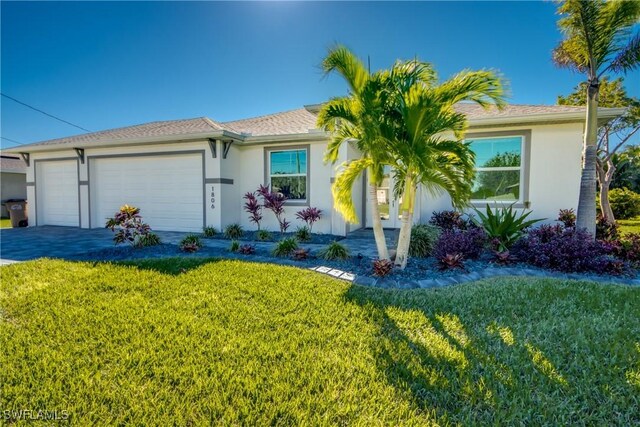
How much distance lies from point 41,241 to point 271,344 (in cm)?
1009

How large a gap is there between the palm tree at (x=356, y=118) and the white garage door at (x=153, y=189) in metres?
6.40

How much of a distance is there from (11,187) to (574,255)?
28046 mm

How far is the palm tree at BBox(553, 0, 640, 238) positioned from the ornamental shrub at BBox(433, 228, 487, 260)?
2.56 m

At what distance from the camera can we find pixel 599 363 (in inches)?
106

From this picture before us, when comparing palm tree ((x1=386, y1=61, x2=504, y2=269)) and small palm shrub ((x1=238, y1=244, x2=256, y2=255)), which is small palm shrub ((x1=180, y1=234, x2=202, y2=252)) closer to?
small palm shrub ((x1=238, y1=244, x2=256, y2=255))

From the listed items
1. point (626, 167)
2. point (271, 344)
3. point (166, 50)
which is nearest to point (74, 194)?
point (166, 50)

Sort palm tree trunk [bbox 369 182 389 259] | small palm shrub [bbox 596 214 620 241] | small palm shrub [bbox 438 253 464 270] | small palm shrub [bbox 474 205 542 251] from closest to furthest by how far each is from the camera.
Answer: small palm shrub [bbox 438 253 464 270] < palm tree trunk [bbox 369 182 389 259] < small palm shrub [bbox 474 205 542 251] < small palm shrub [bbox 596 214 620 241]

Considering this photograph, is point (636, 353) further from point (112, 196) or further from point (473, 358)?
point (112, 196)

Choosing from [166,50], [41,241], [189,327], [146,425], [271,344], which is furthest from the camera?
[166,50]

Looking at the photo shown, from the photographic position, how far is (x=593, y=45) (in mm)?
6438

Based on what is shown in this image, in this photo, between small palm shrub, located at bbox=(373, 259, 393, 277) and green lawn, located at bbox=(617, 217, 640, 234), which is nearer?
small palm shrub, located at bbox=(373, 259, 393, 277)

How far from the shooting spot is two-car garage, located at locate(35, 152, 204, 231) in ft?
34.2

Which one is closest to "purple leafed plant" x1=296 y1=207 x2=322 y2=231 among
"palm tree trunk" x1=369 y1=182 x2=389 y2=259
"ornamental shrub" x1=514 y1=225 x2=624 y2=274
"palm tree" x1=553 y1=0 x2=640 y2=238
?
"palm tree trunk" x1=369 y1=182 x2=389 y2=259

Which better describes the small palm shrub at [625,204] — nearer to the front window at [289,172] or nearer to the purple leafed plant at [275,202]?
the front window at [289,172]
